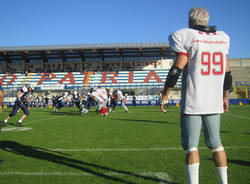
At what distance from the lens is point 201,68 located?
245 centimetres

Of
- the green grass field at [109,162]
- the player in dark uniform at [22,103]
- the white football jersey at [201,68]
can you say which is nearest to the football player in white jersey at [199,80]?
the white football jersey at [201,68]

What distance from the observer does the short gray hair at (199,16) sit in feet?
8.34

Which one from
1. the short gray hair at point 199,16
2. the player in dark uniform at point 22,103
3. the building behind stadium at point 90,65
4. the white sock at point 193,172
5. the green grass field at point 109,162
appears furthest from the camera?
the building behind stadium at point 90,65

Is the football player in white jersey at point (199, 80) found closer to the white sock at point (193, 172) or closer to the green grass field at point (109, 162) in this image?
the white sock at point (193, 172)

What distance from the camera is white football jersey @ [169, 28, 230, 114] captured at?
2.43 m

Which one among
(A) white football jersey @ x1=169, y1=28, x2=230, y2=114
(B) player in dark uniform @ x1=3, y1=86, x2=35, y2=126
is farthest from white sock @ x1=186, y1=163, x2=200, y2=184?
(B) player in dark uniform @ x1=3, y1=86, x2=35, y2=126

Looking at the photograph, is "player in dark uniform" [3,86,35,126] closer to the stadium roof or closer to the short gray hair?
the short gray hair

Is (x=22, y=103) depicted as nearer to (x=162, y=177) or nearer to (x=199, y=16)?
(x=162, y=177)

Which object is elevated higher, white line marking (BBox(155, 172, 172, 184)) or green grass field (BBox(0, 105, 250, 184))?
white line marking (BBox(155, 172, 172, 184))

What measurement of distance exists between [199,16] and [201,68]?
60cm

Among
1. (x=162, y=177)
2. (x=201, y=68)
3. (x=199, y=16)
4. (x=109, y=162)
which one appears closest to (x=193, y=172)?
(x=162, y=177)

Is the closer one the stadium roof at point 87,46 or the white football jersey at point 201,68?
the white football jersey at point 201,68

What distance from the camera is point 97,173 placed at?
3.57 metres

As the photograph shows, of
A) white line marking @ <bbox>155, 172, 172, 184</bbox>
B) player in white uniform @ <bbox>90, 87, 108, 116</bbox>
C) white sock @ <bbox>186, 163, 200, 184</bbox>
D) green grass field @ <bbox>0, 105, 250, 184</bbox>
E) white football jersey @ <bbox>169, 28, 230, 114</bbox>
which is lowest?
green grass field @ <bbox>0, 105, 250, 184</bbox>
